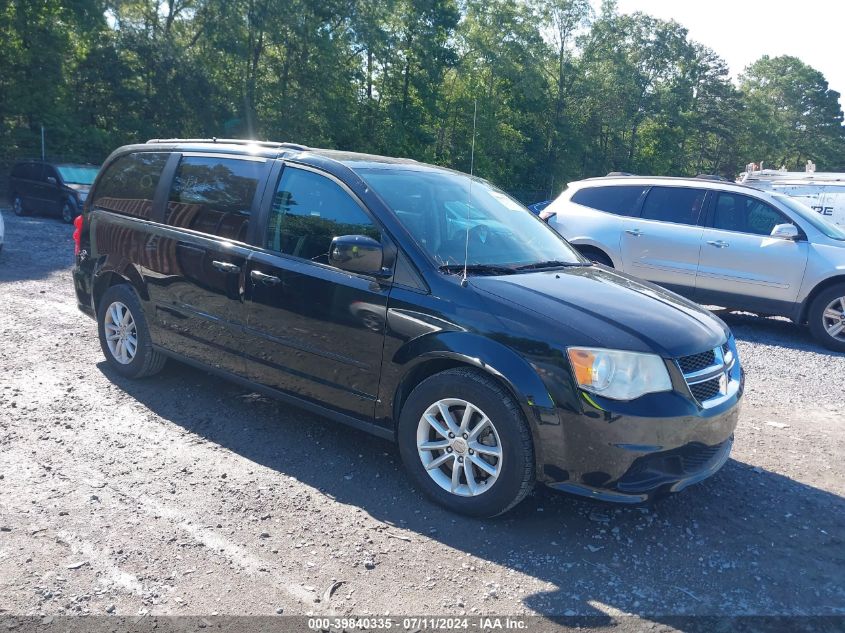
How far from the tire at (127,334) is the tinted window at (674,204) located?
21.3 ft

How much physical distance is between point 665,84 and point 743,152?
882 cm

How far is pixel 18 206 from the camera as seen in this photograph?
832 inches

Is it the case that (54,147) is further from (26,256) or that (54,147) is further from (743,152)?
(743,152)

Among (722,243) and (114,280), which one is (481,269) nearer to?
(114,280)

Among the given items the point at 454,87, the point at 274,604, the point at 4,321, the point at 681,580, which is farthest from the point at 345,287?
the point at 454,87

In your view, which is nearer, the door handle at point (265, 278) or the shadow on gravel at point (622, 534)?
the shadow on gravel at point (622, 534)

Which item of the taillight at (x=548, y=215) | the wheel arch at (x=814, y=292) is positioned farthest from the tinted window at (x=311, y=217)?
the wheel arch at (x=814, y=292)

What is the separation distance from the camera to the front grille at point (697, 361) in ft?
12.1

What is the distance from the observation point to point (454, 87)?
134ft

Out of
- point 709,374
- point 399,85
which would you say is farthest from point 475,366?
point 399,85

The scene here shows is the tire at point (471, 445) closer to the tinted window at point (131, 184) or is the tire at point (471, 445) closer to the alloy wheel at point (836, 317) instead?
the tinted window at point (131, 184)

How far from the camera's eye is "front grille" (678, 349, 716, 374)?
369cm

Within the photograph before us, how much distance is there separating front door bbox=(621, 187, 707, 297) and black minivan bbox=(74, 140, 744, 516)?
4.46 metres

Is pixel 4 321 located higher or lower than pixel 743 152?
lower
